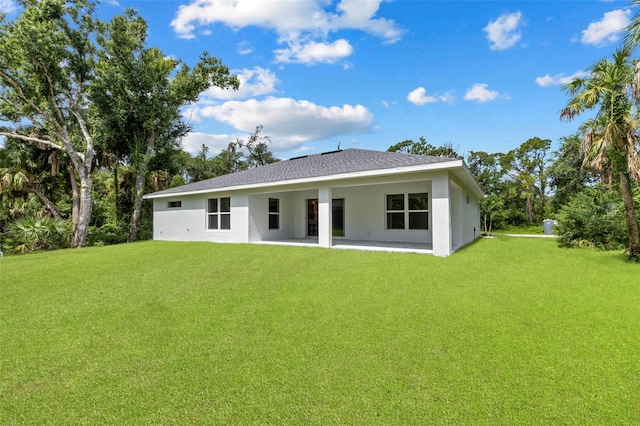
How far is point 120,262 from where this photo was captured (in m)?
8.60

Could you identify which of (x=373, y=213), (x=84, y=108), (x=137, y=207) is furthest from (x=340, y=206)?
(x=84, y=108)

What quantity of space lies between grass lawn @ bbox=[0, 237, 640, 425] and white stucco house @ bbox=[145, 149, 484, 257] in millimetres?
3697

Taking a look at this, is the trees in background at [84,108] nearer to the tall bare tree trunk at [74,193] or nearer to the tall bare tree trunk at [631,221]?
the tall bare tree trunk at [74,193]

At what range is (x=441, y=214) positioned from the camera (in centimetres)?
848

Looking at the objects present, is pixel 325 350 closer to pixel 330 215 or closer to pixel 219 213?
pixel 330 215

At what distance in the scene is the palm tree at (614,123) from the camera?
8031 mm

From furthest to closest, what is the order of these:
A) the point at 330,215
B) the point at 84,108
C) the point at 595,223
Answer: the point at 84,108, the point at 330,215, the point at 595,223

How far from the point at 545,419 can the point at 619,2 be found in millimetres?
9858

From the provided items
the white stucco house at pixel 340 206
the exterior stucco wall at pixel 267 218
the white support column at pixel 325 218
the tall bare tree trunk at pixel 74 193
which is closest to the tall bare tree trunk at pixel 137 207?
the white stucco house at pixel 340 206

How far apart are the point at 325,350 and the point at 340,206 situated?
10.7 meters

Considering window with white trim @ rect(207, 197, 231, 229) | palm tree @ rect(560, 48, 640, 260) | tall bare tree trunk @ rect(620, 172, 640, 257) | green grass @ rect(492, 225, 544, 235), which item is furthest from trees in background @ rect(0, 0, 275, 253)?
green grass @ rect(492, 225, 544, 235)

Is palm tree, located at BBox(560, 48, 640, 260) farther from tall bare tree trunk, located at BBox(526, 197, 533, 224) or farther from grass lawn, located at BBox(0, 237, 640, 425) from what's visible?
tall bare tree trunk, located at BBox(526, 197, 533, 224)

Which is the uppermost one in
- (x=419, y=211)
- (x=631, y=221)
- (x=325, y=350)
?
(x=419, y=211)

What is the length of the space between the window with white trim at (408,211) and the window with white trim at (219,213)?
7096 millimetres
